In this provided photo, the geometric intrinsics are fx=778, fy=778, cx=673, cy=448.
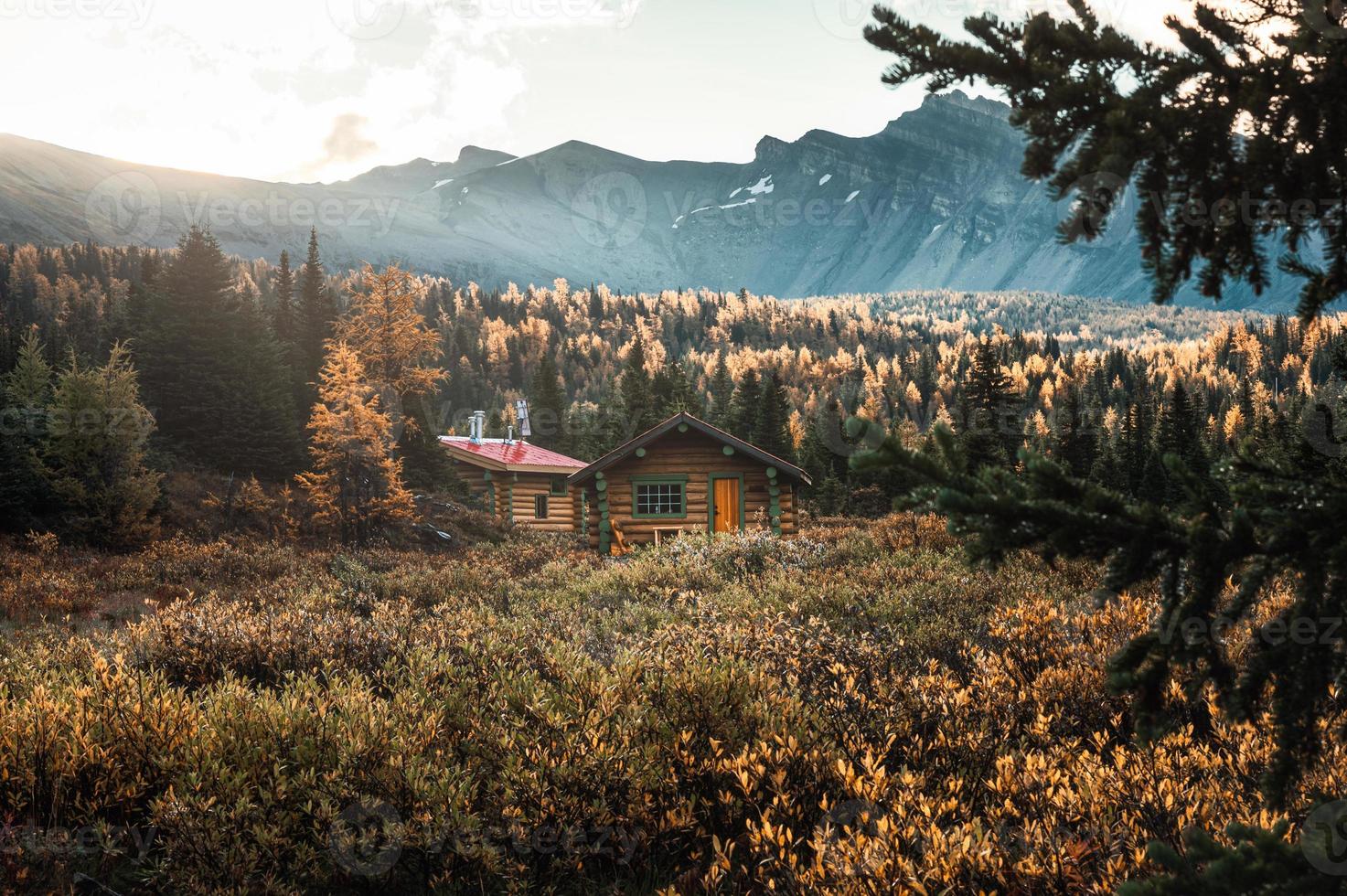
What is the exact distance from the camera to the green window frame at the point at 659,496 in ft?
86.5

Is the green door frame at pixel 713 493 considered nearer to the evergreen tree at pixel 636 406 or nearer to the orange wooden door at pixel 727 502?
the orange wooden door at pixel 727 502

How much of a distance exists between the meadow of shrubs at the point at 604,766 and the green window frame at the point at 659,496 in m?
17.6

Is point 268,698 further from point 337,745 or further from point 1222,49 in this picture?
point 1222,49

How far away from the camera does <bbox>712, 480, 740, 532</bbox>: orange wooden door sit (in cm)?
2644

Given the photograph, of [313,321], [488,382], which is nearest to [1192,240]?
[313,321]

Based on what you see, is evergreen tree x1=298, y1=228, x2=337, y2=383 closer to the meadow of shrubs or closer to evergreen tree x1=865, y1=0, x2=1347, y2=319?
the meadow of shrubs

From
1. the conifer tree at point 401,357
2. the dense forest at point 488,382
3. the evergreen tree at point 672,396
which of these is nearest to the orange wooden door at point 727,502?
the dense forest at point 488,382

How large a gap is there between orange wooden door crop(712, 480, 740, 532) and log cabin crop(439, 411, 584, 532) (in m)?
13.5

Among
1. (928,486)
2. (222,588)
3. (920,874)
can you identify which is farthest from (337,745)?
(222,588)

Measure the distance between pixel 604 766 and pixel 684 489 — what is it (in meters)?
21.8

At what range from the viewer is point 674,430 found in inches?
1024

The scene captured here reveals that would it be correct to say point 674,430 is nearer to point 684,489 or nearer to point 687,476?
point 687,476

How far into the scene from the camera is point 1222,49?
2.35 m

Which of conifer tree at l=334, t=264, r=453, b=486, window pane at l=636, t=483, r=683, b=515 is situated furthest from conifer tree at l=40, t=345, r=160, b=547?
conifer tree at l=334, t=264, r=453, b=486
